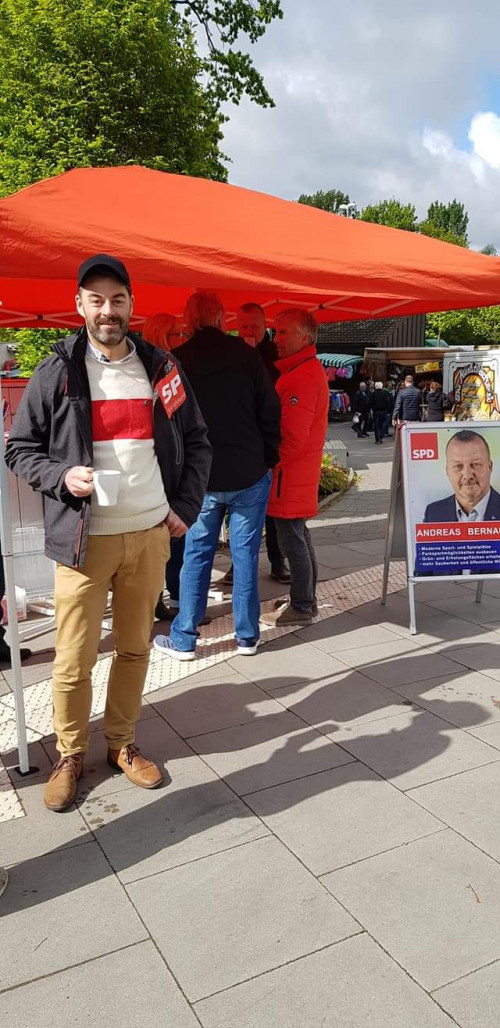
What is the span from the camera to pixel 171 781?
3027mm

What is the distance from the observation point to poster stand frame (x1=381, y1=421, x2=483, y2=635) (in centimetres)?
481

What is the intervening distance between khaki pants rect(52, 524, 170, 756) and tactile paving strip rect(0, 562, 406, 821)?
1.53 feet

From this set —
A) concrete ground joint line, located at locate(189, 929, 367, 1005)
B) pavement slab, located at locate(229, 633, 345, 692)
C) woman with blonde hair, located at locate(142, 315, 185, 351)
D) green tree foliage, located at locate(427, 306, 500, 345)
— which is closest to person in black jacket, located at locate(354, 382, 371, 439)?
woman with blonde hair, located at locate(142, 315, 185, 351)

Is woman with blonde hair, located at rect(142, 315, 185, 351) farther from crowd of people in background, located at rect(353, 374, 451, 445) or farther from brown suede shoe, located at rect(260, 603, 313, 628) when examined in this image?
crowd of people in background, located at rect(353, 374, 451, 445)

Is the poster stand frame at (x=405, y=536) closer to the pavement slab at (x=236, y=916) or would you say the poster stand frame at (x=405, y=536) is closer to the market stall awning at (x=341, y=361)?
the pavement slab at (x=236, y=916)

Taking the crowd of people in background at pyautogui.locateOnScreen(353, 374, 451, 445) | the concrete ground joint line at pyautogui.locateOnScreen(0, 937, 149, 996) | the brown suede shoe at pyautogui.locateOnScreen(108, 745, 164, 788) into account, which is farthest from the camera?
the crowd of people in background at pyautogui.locateOnScreen(353, 374, 451, 445)

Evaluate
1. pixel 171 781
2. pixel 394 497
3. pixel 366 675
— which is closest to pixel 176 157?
pixel 394 497

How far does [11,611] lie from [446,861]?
184cm

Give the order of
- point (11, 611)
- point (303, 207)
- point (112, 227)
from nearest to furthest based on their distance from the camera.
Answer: point (11, 611) < point (112, 227) < point (303, 207)

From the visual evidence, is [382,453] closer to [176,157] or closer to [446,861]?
[176,157]

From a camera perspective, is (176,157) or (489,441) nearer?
(489,441)

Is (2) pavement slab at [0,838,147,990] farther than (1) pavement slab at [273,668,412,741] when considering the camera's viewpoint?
No

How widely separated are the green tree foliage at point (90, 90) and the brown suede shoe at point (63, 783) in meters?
10.8

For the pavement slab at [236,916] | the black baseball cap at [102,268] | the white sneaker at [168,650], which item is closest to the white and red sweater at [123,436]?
the black baseball cap at [102,268]
